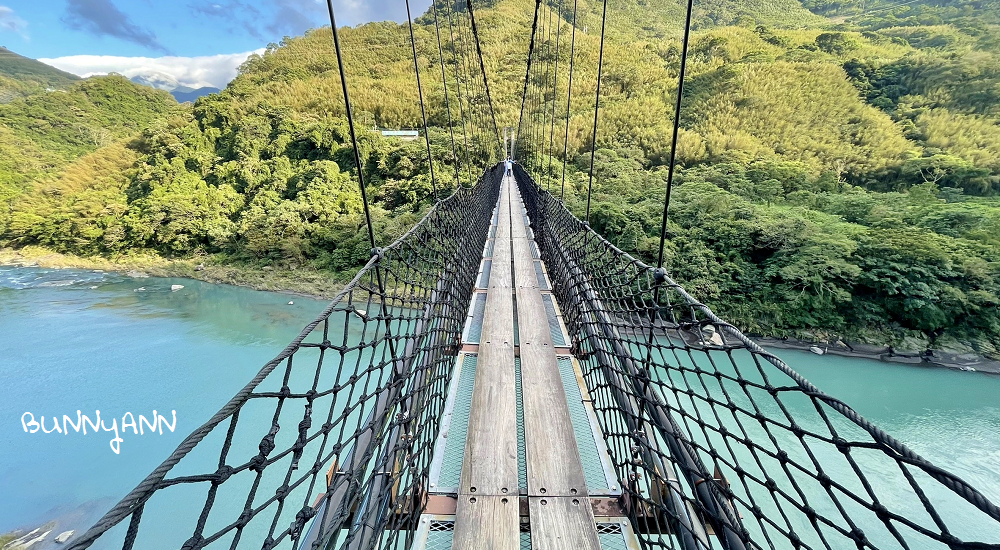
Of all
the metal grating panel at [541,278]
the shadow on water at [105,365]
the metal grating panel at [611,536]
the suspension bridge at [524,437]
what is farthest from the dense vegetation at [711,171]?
the metal grating panel at [611,536]

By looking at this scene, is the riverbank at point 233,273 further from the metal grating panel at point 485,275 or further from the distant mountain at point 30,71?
the distant mountain at point 30,71

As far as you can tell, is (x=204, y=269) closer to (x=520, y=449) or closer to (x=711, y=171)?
(x=520, y=449)

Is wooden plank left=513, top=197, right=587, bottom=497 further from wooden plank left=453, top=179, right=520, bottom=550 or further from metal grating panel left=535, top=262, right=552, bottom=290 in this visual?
metal grating panel left=535, top=262, right=552, bottom=290

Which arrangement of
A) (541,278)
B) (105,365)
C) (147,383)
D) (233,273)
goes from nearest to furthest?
(541,278), (147,383), (105,365), (233,273)

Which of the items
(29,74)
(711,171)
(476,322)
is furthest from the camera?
(29,74)

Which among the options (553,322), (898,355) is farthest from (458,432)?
(898,355)

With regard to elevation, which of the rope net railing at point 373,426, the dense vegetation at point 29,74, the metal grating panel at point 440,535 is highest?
the dense vegetation at point 29,74
